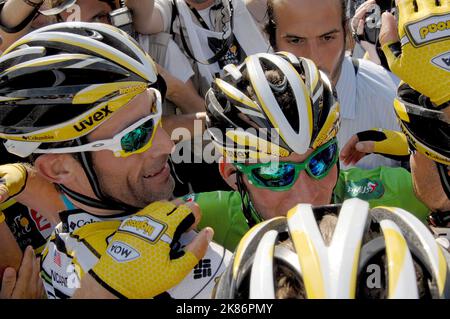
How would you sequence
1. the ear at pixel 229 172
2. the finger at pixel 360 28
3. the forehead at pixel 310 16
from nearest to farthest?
the ear at pixel 229 172 → the forehead at pixel 310 16 → the finger at pixel 360 28

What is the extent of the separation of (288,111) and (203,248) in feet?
2.19

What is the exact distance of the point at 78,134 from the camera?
2.43 metres

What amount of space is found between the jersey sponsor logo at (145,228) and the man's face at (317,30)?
1905mm

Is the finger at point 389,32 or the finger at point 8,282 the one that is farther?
the finger at point 8,282

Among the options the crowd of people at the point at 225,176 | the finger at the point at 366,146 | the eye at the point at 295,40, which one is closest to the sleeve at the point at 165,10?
the eye at the point at 295,40

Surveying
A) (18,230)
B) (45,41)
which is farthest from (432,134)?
(18,230)

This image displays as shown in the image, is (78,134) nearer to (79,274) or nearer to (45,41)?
(45,41)

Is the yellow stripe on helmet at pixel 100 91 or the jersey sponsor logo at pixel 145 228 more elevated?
the yellow stripe on helmet at pixel 100 91

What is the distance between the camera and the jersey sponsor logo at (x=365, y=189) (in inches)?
106

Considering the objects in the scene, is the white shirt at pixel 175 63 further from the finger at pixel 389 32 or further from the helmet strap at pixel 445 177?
the helmet strap at pixel 445 177

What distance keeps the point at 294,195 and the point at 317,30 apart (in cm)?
154

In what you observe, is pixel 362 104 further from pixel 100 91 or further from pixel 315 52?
pixel 100 91
